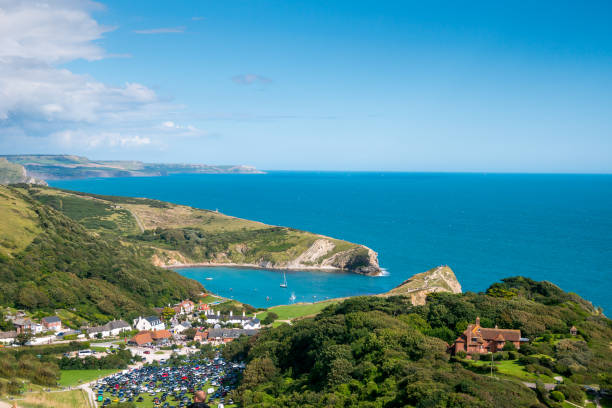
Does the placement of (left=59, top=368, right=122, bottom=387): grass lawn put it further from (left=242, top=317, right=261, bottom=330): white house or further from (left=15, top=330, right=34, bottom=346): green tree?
(left=242, top=317, right=261, bottom=330): white house

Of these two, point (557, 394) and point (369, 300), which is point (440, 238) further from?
point (557, 394)

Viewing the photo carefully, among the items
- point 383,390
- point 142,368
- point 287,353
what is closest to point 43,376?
point 142,368

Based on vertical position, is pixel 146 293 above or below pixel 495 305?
below

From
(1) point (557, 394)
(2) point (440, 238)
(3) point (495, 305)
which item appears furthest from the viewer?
(2) point (440, 238)

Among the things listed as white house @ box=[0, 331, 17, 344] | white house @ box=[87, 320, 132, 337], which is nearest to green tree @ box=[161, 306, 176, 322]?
white house @ box=[87, 320, 132, 337]

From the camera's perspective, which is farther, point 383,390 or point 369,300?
point 369,300

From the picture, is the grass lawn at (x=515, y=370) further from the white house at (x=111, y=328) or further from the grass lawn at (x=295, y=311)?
the white house at (x=111, y=328)

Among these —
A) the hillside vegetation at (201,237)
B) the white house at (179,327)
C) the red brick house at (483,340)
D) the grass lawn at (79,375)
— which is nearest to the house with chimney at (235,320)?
the white house at (179,327)
